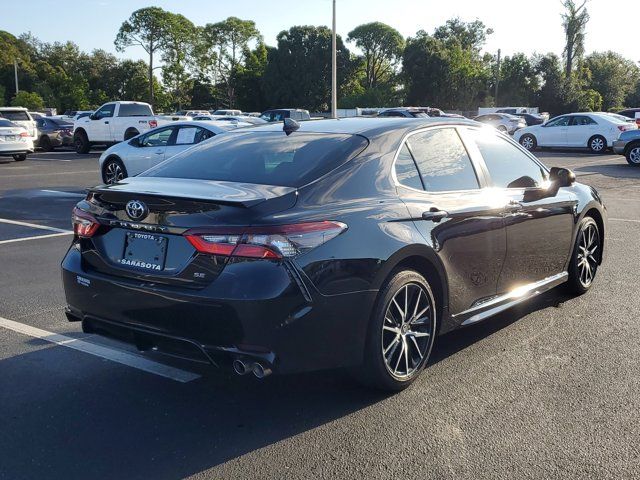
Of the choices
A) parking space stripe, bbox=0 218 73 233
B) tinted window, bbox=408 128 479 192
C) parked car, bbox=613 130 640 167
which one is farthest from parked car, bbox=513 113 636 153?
tinted window, bbox=408 128 479 192

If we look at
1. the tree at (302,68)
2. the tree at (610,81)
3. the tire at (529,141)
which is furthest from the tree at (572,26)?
the tire at (529,141)

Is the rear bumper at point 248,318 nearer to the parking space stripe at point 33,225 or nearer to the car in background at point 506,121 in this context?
the parking space stripe at point 33,225

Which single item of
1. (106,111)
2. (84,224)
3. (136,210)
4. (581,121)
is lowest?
(581,121)

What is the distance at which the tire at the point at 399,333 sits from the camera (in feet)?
12.6

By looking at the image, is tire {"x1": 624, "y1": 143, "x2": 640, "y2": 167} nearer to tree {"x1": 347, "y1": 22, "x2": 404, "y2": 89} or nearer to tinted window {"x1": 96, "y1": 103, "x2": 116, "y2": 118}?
tinted window {"x1": 96, "y1": 103, "x2": 116, "y2": 118}

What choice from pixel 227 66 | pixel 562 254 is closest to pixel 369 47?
pixel 227 66

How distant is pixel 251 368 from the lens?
3480 mm

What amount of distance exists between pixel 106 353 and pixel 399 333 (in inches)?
83.5

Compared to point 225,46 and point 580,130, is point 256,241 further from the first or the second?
point 225,46

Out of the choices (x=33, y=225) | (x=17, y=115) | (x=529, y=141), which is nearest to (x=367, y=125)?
(x=33, y=225)

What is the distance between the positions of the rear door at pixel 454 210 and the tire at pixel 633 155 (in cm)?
1737

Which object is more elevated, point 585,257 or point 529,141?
point 585,257

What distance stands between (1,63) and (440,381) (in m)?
85.3

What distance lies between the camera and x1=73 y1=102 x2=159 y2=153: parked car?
86.8 feet
